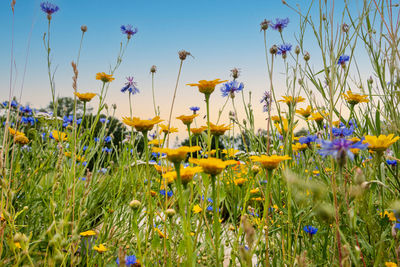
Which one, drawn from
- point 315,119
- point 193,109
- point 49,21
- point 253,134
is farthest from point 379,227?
point 49,21

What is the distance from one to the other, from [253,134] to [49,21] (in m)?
1.52

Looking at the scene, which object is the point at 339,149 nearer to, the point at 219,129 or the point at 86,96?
the point at 219,129

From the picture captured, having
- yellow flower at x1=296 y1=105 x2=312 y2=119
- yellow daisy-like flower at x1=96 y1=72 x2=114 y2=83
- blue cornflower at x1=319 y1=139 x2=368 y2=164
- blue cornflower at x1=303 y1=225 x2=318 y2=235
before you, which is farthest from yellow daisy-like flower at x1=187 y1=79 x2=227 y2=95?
yellow daisy-like flower at x1=96 y1=72 x2=114 y2=83

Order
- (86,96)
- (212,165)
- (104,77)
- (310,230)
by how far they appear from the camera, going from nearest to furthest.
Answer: (212,165)
(310,230)
(86,96)
(104,77)

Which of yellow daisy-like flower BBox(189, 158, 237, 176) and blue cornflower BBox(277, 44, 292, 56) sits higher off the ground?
blue cornflower BBox(277, 44, 292, 56)

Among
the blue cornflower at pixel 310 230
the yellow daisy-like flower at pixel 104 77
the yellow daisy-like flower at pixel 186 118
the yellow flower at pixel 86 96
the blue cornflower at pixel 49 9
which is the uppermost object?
the blue cornflower at pixel 49 9

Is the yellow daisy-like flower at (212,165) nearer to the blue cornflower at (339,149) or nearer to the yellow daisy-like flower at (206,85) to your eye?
the blue cornflower at (339,149)

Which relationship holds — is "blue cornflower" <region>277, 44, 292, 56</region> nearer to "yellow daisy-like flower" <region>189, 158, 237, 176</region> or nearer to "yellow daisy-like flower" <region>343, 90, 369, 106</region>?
"yellow daisy-like flower" <region>343, 90, 369, 106</region>

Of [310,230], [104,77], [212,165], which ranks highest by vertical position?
[104,77]

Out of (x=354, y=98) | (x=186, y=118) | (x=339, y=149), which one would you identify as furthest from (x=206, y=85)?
(x=354, y=98)

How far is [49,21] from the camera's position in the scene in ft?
6.50

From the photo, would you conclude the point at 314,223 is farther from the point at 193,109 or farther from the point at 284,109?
the point at 193,109

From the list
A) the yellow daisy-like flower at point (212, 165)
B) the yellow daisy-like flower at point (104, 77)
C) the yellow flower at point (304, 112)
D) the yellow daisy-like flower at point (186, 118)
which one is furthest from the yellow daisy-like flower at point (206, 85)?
the yellow daisy-like flower at point (104, 77)

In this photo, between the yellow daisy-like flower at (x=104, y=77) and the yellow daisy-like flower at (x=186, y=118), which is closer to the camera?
the yellow daisy-like flower at (x=186, y=118)
